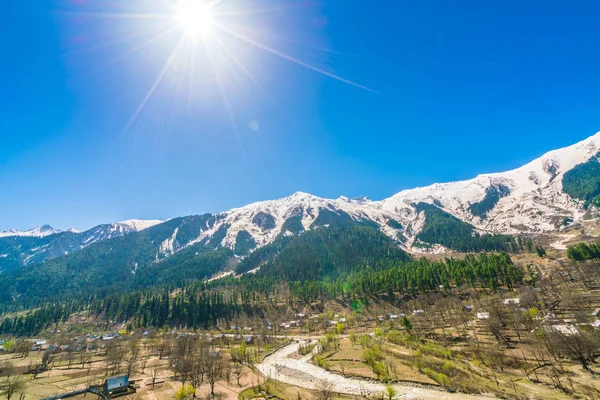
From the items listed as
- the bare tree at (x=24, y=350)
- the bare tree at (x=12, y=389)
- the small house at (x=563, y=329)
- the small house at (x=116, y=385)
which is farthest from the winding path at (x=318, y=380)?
the bare tree at (x=24, y=350)

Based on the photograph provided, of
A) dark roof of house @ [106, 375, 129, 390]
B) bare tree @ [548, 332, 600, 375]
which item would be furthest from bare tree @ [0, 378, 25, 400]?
bare tree @ [548, 332, 600, 375]

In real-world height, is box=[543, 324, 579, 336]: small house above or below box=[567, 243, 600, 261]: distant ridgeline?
below

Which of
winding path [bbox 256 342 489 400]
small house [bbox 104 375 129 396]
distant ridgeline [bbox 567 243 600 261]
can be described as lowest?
winding path [bbox 256 342 489 400]

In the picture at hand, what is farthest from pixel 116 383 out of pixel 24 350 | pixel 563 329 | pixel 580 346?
pixel 563 329

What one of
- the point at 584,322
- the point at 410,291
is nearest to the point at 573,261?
the point at 410,291

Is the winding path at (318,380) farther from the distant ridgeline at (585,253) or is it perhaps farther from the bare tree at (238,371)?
the distant ridgeline at (585,253)

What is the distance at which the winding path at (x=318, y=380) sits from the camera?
39.3 m

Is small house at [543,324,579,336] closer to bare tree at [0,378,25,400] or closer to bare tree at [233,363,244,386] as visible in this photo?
bare tree at [233,363,244,386]

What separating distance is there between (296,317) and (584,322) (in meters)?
102

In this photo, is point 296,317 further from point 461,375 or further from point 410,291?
point 461,375

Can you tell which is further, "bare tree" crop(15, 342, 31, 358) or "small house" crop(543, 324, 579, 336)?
"bare tree" crop(15, 342, 31, 358)

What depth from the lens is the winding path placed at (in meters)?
39.3

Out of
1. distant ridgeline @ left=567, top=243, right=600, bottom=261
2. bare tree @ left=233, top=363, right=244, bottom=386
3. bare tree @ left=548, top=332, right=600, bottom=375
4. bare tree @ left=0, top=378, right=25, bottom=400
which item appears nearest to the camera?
bare tree @ left=0, top=378, right=25, bottom=400

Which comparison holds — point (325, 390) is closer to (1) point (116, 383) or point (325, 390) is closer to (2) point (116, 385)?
(2) point (116, 385)
